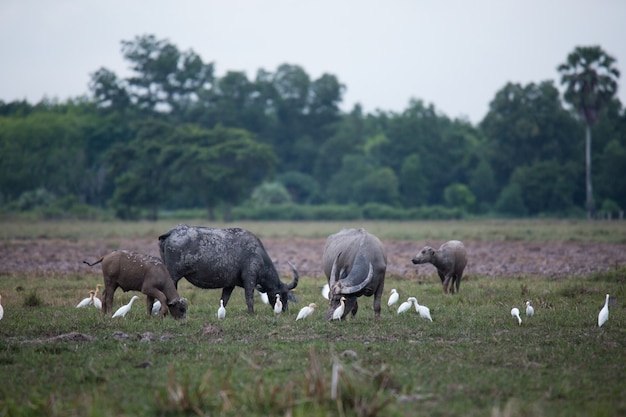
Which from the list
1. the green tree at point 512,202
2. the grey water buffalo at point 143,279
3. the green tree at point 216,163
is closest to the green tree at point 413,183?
the green tree at point 512,202

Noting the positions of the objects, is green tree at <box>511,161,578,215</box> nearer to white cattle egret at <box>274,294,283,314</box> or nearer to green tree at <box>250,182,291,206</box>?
green tree at <box>250,182,291,206</box>

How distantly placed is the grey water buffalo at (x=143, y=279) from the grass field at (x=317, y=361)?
0.36 m

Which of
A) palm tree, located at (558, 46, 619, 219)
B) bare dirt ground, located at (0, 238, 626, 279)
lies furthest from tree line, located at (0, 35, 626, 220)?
bare dirt ground, located at (0, 238, 626, 279)

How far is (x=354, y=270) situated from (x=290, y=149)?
75780mm

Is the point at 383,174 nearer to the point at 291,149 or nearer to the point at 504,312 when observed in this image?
the point at 291,149

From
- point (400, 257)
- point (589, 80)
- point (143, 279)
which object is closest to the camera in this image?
point (143, 279)

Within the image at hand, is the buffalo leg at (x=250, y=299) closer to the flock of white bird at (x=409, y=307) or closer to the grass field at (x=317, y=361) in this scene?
the grass field at (x=317, y=361)

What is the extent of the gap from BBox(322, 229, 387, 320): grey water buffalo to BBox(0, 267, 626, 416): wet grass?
1.34 ft

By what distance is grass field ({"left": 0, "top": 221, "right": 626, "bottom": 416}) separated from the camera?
8234 mm

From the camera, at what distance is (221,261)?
15.1 meters

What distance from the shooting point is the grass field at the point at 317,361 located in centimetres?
823

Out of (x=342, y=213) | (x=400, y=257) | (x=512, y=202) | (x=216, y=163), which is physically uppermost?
(x=216, y=163)

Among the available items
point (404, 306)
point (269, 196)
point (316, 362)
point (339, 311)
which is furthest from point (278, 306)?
point (269, 196)

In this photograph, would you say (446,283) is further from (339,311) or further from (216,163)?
(216,163)
